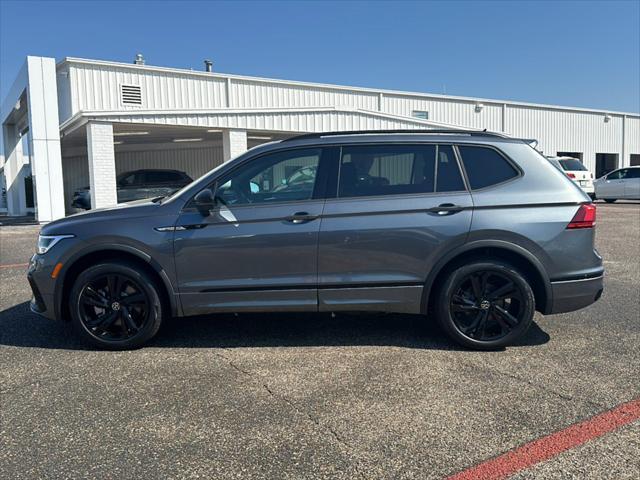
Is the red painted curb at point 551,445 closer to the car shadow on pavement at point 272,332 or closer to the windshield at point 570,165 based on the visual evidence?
the car shadow on pavement at point 272,332

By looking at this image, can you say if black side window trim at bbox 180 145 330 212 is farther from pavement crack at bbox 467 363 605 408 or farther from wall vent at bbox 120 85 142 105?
wall vent at bbox 120 85 142 105

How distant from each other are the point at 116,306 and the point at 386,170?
2.53m

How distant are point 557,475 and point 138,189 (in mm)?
18226

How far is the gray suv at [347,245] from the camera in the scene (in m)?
4.26

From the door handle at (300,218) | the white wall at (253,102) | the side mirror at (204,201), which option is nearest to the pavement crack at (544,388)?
the door handle at (300,218)

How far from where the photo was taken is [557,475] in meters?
2.58

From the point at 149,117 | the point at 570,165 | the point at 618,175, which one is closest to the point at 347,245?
the point at 149,117

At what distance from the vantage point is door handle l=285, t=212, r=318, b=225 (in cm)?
426

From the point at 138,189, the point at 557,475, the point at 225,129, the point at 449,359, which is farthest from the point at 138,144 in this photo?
the point at 557,475

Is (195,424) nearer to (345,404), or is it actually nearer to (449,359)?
(345,404)

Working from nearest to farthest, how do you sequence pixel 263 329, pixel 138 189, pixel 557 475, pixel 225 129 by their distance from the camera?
pixel 557 475 → pixel 263 329 → pixel 225 129 → pixel 138 189

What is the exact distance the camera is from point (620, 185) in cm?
2138

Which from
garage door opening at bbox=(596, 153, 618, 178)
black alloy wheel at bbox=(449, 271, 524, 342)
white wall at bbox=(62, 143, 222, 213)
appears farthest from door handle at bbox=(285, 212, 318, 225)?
garage door opening at bbox=(596, 153, 618, 178)

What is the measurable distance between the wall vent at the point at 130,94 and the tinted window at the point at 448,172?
1529 cm
